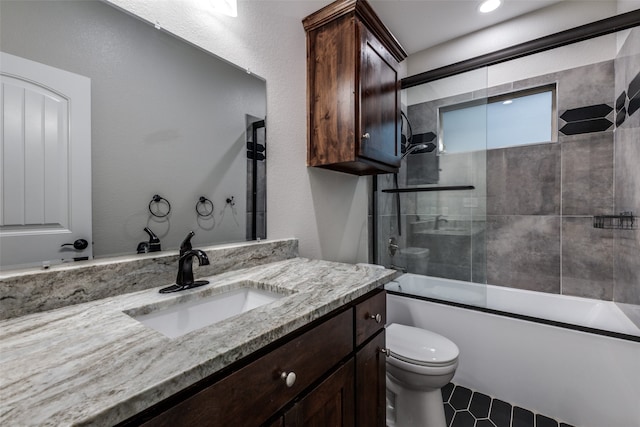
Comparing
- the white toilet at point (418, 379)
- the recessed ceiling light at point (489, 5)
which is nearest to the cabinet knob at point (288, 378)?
the white toilet at point (418, 379)

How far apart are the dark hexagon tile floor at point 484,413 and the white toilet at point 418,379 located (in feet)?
0.76

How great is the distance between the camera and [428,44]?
2420 millimetres

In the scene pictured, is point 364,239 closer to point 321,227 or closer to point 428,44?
point 321,227

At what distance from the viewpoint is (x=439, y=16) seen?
6.66 ft

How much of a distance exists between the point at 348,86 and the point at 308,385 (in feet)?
4.21

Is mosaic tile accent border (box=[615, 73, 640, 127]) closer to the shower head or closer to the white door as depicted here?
the shower head

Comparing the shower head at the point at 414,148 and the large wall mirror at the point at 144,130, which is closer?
the large wall mirror at the point at 144,130

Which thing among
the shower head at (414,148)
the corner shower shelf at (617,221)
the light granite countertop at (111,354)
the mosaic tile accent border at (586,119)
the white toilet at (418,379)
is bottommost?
the white toilet at (418,379)

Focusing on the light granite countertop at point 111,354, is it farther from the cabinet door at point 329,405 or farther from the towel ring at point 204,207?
the towel ring at point 204,207

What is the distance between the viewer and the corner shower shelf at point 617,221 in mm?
1734

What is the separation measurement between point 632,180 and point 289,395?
2.35 metres

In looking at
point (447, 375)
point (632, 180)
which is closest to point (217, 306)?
point (447, 375)

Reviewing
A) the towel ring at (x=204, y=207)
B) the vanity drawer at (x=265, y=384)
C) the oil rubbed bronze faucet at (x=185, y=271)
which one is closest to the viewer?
the vanity drawer at (x=265, y=384)

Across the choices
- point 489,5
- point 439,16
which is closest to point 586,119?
point 489,5
